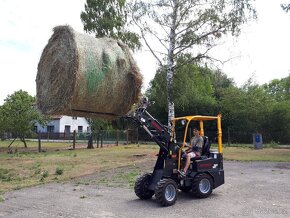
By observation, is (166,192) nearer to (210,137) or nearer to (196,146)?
(196,146)

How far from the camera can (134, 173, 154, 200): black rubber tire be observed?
9711 mm

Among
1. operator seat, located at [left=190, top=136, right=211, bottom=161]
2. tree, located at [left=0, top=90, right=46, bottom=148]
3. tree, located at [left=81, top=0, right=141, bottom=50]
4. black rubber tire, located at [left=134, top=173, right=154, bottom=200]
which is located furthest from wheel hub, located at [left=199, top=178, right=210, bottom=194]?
tree, located at [left=0, top=90, right=46, bottom=148]

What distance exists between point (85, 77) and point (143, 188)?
11.1 ft

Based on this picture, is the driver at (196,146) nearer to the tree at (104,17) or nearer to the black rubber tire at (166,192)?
the black rubber tire at (166,192)

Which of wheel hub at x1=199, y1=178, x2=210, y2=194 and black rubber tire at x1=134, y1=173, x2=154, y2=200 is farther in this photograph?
wheel hub at x1=199, y1=178, x2=210, y2=194

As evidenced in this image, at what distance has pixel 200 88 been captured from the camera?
21531 millimetres

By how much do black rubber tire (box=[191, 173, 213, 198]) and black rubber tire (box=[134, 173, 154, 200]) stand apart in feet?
3.42

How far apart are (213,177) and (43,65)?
4915mm

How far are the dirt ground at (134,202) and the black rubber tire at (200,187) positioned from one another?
0.15 m

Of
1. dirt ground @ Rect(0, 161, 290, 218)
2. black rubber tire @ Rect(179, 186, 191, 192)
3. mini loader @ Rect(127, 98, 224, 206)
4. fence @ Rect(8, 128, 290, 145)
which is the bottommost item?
dirt ground @ Rect(0, 161, 290, 218)

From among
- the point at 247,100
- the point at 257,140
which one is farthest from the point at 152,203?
the point at 247,100

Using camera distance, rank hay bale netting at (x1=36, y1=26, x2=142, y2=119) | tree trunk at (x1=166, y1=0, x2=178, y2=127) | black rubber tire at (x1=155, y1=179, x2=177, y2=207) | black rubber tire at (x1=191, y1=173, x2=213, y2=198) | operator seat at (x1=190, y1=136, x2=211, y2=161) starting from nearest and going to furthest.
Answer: hay bale netting at (x1=36, y1=26, x2=142, y2=119)
black rubber tire at (x1=155, y1=179, x2=177, y2=207)
black rubber tire at (x1=191, y1=173, x2=213, y2=198)
operator seat at (x1=190, y1=136, x2=211, y2=161)
tree trunk at (x1=166, y1=0, x2=178, y2=127)

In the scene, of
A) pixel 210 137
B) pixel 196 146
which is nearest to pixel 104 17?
pixel 210 137

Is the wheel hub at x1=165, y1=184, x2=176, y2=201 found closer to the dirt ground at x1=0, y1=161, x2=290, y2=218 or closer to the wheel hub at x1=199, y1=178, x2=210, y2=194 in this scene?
the dirt ground at x1=0, y1=161, x2=290, y2=218
